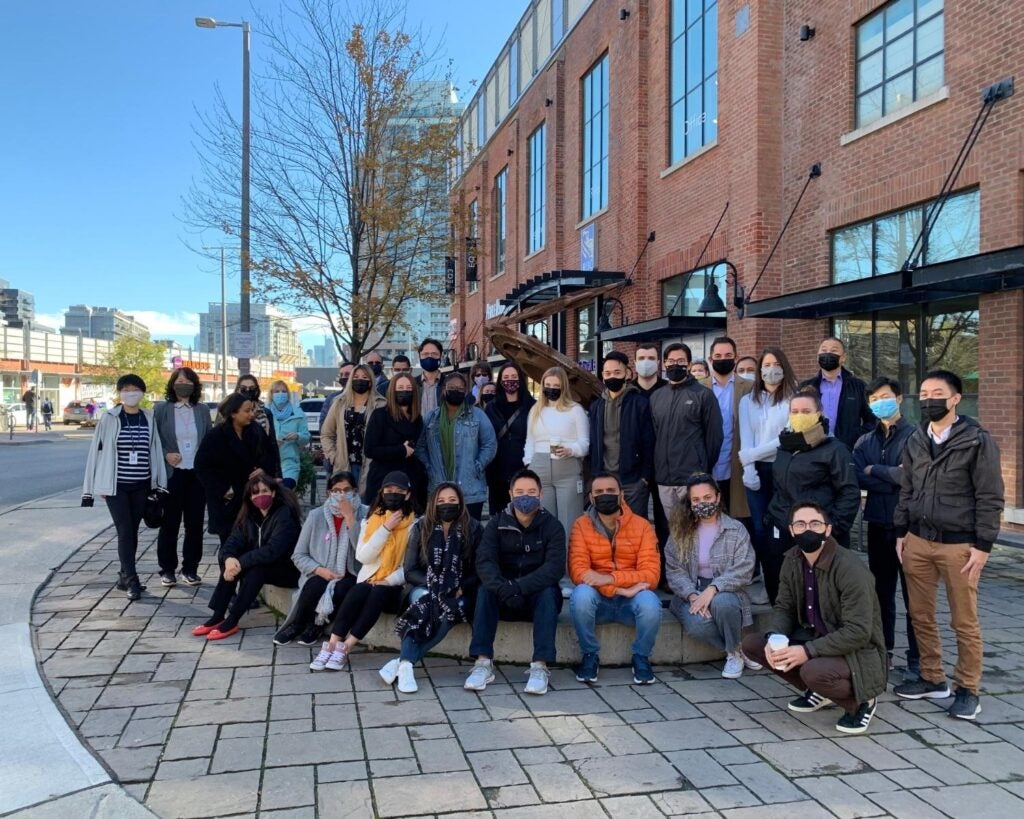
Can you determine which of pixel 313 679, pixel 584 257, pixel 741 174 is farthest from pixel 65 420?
pixel 313 679

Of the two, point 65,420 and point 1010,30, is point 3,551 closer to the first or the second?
point 1010,30

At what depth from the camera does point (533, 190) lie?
25.6m

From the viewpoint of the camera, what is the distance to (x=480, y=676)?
4840mm

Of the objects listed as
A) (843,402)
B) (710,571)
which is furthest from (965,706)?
(843,402)

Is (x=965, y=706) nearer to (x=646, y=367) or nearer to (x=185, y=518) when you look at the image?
(x=646, y=367)

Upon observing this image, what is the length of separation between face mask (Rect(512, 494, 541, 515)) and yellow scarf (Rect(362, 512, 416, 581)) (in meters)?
0.85

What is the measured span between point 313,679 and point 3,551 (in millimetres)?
5644

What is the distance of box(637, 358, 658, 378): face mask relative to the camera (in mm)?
6176

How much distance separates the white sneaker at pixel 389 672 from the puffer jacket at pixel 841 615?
7.39ft

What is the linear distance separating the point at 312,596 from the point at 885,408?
4.04 metres

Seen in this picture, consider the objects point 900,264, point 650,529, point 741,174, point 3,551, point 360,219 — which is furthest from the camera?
point 741,174

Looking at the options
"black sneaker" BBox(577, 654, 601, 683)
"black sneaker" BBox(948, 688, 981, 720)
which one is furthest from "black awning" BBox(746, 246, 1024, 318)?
"black sneaker" BBox(577, 654, 601, 683)

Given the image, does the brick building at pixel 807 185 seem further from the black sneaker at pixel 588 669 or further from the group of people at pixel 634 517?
the black sneaker at pixel 588 669

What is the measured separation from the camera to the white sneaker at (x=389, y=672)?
4.89 m
